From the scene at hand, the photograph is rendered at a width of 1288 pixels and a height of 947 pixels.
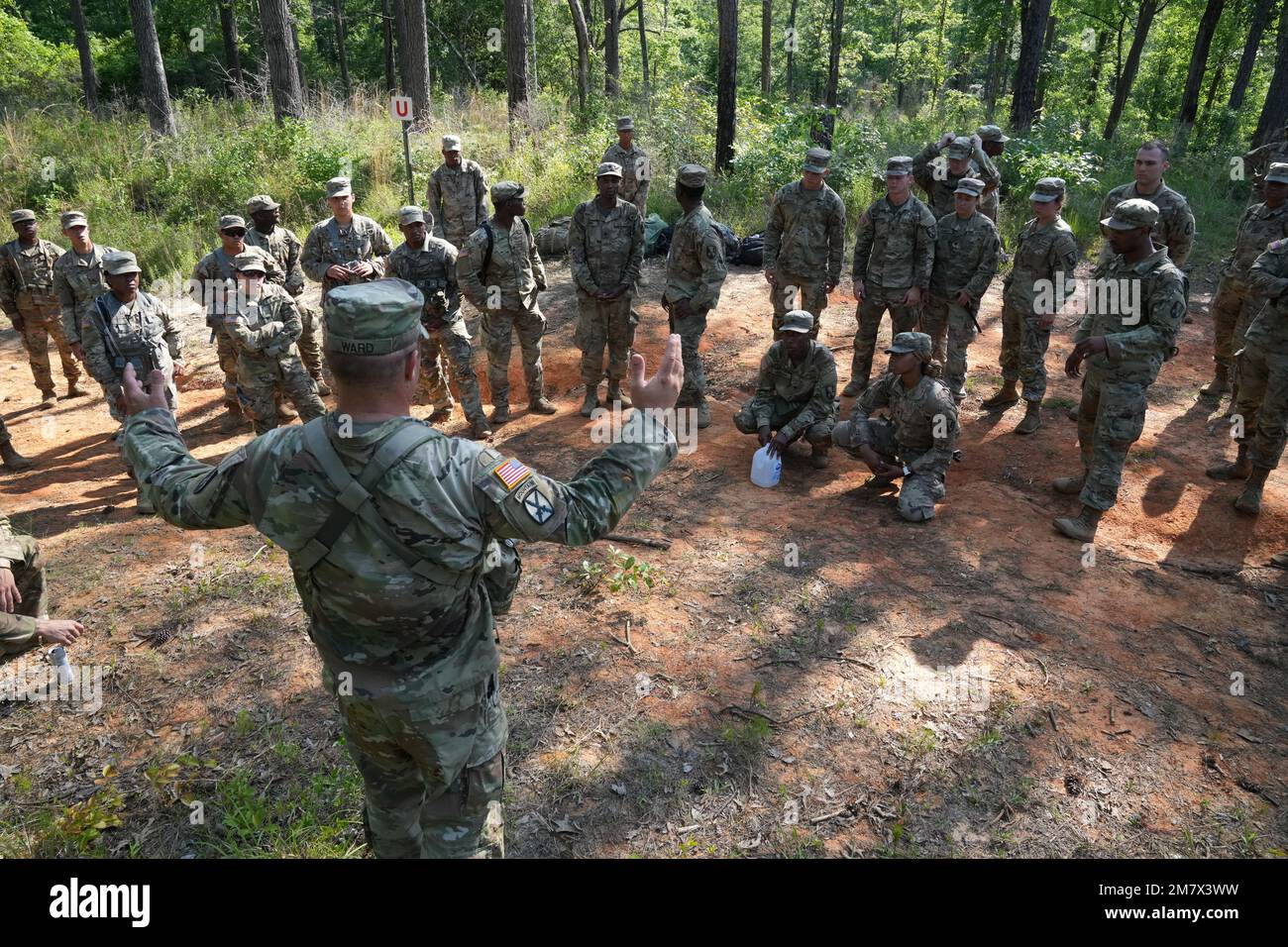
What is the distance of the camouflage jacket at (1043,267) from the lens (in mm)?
7234

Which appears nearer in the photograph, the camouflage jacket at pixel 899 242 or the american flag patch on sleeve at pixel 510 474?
the american flag patch on sleeve at pixel 510 474

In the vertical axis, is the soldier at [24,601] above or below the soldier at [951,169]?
below

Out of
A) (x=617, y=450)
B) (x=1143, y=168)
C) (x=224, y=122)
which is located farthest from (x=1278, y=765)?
(x=224, y=122)

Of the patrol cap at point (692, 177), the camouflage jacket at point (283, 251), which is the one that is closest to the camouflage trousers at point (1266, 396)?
the patrol cap at point (692, 177)

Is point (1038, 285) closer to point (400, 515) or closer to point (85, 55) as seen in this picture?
point (400, 515)

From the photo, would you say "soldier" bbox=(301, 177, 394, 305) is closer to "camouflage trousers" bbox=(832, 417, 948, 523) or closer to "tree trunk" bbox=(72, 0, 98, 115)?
"camouflage trousers" bbox=(832, 417, 948, 523)

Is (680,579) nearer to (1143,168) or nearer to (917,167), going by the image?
(1143,168)

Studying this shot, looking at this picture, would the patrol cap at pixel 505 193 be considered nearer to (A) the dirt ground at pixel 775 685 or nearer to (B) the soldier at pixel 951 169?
(A) the dirt ground at pixel 775 685

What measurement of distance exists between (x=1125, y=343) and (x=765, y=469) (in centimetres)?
265

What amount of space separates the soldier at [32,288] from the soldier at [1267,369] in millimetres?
10528

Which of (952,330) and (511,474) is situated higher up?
(511,474)

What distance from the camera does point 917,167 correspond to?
934 centimetres

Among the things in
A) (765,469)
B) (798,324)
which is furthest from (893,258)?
(765,469)

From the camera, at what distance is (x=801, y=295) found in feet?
27.2
